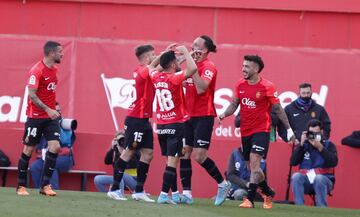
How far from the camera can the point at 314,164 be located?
19.2 meters

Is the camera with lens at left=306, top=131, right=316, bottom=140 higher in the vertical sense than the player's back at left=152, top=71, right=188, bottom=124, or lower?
lower

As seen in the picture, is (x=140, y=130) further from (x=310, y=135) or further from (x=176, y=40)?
(x=176, y=40)

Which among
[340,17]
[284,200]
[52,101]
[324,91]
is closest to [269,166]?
[284,200]

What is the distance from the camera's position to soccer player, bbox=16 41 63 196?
53.8 feet

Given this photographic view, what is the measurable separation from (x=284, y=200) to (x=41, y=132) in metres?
5.18

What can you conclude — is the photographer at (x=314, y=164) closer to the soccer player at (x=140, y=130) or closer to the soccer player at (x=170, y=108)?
the soccer player at (x=140, y=130)

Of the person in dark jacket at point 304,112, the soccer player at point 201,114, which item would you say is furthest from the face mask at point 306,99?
the soccer player at point 201,114

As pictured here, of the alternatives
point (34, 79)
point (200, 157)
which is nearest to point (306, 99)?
point (200, 157)

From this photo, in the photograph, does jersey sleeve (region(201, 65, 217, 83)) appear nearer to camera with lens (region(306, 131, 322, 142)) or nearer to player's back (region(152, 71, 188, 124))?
player's back (region(152, 71, 188, 124))

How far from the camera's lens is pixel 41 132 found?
16.8 meters

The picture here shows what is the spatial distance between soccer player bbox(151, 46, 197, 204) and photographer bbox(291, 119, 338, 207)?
3.61 m

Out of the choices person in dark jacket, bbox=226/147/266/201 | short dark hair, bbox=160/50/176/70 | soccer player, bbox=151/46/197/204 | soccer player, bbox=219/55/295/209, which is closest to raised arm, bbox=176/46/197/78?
soccer player, bbox=151/46/197/204

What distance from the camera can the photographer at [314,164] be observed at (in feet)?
62.3

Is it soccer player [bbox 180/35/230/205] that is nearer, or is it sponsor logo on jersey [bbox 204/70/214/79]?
sponsor logo on jersey [bbox 204/70/214/79]
